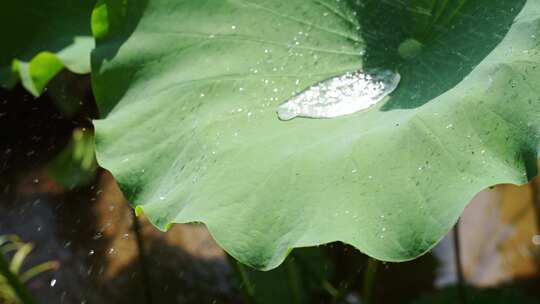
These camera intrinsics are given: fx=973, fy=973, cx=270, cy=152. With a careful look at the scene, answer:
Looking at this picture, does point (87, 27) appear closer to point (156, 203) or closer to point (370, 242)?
point (156, 203)

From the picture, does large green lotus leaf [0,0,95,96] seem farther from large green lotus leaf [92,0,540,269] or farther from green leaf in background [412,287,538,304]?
green leaf in background [412,287,538,304]

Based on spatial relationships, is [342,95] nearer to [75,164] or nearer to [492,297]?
[492,297]

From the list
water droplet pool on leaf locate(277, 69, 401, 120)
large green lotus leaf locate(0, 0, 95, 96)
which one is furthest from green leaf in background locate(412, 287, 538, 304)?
large green lotus leaf locate(0, 0, 95, 96)

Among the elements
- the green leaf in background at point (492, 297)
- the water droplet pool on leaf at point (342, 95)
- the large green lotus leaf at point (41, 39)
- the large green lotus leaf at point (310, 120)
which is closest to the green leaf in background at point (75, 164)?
the large green lotus leaf at point (41, 39)

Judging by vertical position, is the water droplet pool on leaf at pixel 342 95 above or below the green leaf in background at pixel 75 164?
above

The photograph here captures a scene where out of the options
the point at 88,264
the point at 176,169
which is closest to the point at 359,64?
the point at 176,169

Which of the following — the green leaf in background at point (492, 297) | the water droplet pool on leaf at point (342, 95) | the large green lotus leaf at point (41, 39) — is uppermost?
the water droplet pool on leaf at point (342, 95)

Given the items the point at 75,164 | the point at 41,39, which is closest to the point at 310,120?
the point at 41,39

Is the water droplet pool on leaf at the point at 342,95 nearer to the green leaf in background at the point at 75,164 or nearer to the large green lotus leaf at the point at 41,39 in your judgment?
the large green lotus leaf at the point at 41,39
